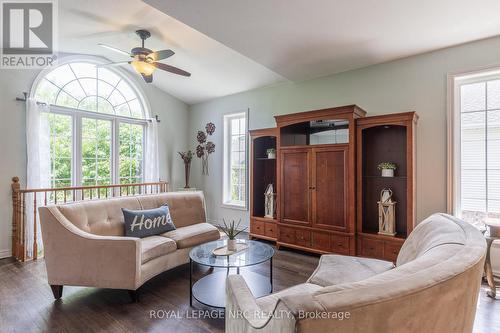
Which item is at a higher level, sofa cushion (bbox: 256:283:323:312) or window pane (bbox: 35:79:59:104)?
window pane (bbox: 35:79:59:104)

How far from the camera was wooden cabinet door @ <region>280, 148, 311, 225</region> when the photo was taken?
12.3 feet

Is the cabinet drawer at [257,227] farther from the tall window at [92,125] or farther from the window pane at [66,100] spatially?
the window pane at [66,100]

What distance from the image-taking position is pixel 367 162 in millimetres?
3711

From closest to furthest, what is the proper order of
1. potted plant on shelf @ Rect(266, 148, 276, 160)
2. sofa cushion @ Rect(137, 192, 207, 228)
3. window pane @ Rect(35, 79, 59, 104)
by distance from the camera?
1. sofa cushion @ Rect(137, 192, 207, 228)
2. window pane @ Rect(35, 79, 59, 104)
3. potted plant on shelf @ Rect(266, 148, 276, 160)

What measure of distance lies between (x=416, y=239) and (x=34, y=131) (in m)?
4.79

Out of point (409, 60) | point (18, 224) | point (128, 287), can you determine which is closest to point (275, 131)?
point (409, 60)

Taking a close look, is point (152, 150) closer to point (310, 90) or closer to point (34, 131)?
point (34, 131)

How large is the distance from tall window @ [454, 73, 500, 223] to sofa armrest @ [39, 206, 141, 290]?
11.8 ft

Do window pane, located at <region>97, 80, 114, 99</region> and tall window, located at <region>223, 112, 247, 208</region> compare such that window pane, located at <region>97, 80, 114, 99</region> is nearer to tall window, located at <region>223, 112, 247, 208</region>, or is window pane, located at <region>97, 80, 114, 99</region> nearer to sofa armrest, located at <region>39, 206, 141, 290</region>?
tall window, located at <region>223, 112, 247, 208</region>

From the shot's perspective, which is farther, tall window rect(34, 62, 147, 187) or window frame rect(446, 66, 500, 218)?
tall window rect(34, 62, 147, 187)

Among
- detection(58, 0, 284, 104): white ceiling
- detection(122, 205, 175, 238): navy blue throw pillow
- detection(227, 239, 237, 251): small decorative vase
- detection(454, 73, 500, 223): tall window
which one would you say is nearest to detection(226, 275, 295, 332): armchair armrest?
detection(227, 239, 237, 251): small decorative vase

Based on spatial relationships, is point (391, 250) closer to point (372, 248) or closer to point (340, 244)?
point (372, 248)

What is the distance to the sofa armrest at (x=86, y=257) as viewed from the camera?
93.9 inches

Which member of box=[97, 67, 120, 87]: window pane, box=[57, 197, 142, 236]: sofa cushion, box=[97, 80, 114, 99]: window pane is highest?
box=[97, 67, 120, 87]: window pane
